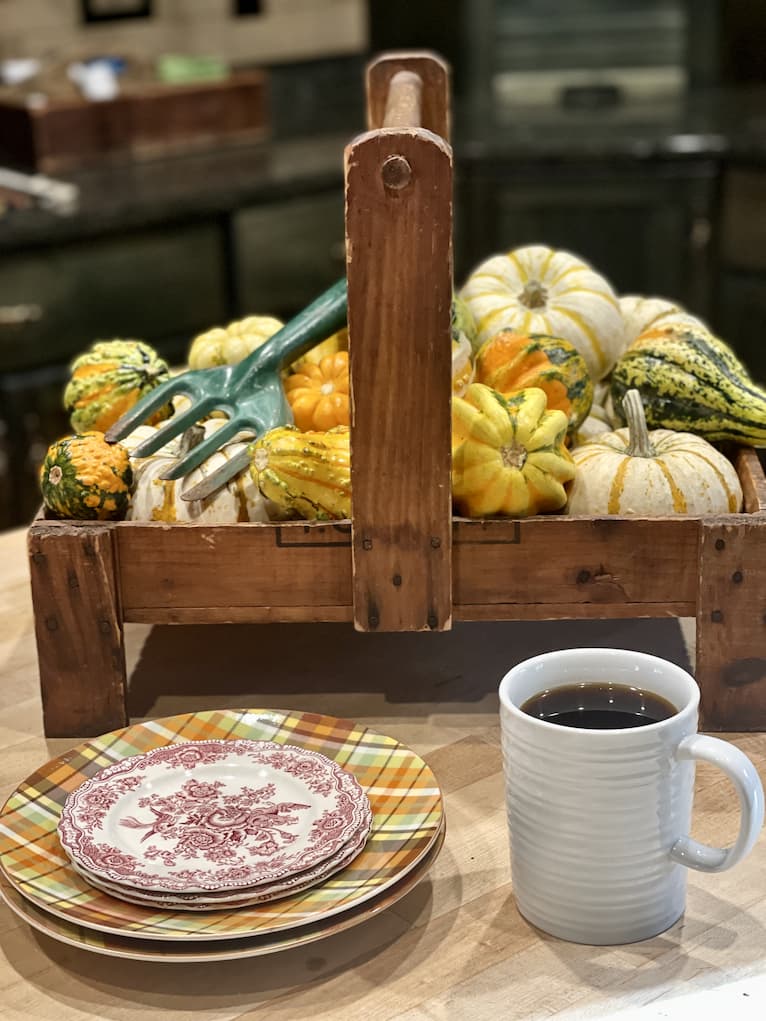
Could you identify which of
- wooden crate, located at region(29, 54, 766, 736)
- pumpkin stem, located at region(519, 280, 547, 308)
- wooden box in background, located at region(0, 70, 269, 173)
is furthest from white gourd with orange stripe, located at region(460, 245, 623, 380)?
wooden box in background, located at region(0, 70, 269, 173)

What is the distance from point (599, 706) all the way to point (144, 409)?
0.45 meters

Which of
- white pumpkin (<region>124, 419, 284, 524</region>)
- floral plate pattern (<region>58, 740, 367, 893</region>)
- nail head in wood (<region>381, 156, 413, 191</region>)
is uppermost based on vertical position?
nail head in wood (<region>381, 156, 413, 191</region>)

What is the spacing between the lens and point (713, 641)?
1.03m

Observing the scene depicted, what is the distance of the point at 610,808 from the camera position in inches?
30.2

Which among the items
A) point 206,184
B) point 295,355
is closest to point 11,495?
point 206,184

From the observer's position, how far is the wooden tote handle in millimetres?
924

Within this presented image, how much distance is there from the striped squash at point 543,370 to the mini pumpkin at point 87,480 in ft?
0.98

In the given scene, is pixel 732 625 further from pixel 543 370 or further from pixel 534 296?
pixel 534 296

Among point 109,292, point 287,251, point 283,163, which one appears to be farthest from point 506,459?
point 283,163

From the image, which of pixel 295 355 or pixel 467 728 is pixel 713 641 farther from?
pixel 295 355

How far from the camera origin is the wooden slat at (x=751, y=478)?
3.43 feet

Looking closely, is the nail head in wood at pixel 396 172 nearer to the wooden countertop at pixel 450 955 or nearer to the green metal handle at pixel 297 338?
the green metal handle at pixel 297 338

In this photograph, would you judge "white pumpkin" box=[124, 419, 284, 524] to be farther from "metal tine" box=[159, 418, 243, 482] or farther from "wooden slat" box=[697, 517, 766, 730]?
"wooden slat" box=[697, 517, 766, 730]

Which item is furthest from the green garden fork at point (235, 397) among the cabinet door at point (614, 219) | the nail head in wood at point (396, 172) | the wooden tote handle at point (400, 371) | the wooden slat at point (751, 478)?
the cabinet door at point (614, 219)
